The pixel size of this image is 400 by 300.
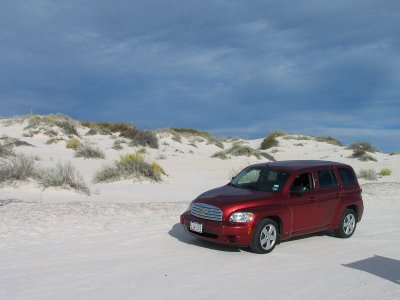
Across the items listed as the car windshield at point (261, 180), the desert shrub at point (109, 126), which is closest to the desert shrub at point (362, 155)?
the desert shrub at point (109, 126)

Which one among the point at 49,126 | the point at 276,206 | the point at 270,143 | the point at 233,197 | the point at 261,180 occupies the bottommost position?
the point at 276,206

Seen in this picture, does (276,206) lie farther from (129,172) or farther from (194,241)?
(129,172)

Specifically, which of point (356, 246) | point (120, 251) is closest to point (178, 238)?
point (120, 251)

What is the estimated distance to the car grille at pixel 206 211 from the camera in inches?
345

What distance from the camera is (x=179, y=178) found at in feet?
71.5

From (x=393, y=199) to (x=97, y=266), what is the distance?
43.0ft

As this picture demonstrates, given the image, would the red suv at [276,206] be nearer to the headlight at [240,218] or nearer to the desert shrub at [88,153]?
the headlight at [240,218]

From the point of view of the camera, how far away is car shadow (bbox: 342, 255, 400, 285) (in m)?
7.43

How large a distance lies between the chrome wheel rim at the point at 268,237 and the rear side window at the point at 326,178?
1868 millimetres

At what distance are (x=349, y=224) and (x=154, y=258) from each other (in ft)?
15.3

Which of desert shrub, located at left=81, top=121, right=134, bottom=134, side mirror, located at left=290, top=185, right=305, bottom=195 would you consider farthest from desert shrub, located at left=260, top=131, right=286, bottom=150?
side mirror, located at left=290, top=185, right=305, bottom=195

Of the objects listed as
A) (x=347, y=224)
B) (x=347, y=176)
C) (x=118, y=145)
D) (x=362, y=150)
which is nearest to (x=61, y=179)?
(x=347, y=176)

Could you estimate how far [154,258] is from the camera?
830 centimetres

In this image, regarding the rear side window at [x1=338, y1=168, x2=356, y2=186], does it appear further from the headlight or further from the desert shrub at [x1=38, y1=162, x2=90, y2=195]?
the desert shrub at [x1=38, y1=162, x2=90, y2=195]
